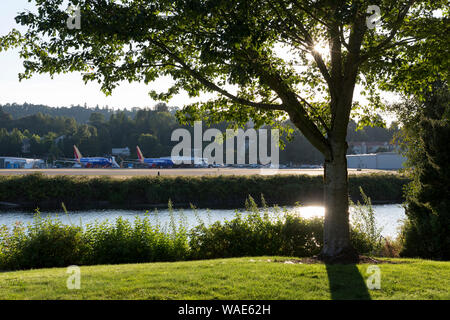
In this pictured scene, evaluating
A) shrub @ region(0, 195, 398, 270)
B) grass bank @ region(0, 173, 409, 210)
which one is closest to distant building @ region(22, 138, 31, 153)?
grass bank @ region(0, 173, 409, 210)

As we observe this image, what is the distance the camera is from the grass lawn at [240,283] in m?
6.21

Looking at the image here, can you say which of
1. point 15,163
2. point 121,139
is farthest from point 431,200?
point 121,139

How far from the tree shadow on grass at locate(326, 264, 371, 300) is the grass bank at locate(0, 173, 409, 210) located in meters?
31.6

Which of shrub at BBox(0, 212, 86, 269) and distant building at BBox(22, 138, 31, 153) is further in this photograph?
distant building at BBox(22, 138, 31, 153)

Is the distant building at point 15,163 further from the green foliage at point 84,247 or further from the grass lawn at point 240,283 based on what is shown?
the grass lawn at point 240,283

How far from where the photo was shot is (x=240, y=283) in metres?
6.75

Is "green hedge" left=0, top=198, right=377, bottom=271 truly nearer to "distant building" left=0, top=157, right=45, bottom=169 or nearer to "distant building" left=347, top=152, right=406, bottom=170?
"distant building" left=347, top=152, right=406, bottom=170

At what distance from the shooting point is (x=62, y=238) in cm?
1092

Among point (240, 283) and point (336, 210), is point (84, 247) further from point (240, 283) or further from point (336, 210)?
point (336, 210)

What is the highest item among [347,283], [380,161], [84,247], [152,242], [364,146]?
[364,146]

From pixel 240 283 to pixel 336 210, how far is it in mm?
3918

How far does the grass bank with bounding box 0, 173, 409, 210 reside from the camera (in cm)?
3944

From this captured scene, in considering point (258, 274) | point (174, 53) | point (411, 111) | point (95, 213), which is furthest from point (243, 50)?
point (95, 213)

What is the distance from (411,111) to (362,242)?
1305 centimetres
